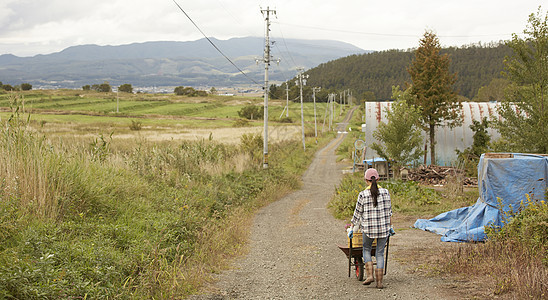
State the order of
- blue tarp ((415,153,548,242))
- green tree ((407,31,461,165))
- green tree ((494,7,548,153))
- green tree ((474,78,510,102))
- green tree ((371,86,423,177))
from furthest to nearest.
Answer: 1. green tree ((474,78,510,102))
2. green tree ((407,31,461,165))
3. green tree ((371,86,423,177))
4. green tree ((494,7,548,153))
5. blue tarp ((415,153,548,242))

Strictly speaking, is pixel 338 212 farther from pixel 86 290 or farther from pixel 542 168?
pixel 86 290

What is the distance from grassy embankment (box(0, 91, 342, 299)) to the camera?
628cm

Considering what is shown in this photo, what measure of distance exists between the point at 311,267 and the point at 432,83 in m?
25.2

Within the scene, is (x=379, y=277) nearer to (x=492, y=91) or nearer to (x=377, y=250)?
(x=377, y=250)

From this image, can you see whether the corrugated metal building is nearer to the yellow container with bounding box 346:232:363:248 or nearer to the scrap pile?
the scrap pile

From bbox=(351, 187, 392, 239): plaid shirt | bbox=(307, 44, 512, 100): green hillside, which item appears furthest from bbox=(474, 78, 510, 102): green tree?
bbox=(351, 187, 392, 239): plaid shirt

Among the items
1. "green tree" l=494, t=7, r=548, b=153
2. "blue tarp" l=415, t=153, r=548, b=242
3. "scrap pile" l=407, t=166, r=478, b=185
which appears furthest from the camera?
"scrap pile" l=407, t=166, r=478, b=185

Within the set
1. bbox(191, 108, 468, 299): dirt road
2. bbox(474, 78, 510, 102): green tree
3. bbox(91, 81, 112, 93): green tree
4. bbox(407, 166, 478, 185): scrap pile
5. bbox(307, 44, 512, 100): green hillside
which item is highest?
bbox(307, 44, 512, 100): green hillside

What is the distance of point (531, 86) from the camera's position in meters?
18.1

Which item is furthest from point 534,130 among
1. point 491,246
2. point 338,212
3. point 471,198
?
point 491,246

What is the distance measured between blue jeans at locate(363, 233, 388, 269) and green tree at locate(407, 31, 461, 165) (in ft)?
82.0

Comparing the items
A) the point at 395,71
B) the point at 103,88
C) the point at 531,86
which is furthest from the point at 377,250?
the point at 395,71

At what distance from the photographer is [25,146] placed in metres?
9.73

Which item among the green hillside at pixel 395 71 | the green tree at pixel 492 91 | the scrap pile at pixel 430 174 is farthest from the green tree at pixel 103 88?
the scrap pile at pixel 430 174
